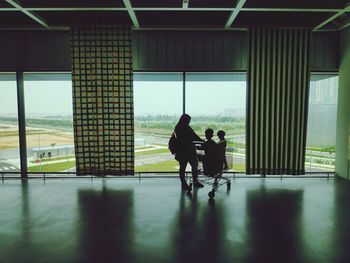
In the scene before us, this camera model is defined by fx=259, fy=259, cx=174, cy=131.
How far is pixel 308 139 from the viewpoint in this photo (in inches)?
227

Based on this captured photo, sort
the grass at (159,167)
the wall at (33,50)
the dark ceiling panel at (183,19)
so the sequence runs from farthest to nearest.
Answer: the grass at (159,167)
the wall at (33,50)
the dark ceiling panel at (183,19)

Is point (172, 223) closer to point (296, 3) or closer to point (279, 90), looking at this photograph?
point (279, 90)

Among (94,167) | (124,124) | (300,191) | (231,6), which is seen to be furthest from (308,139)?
(94,167)

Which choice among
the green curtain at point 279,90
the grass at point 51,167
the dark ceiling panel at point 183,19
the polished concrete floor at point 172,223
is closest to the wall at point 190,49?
the dark ceiling panel at point 183,19

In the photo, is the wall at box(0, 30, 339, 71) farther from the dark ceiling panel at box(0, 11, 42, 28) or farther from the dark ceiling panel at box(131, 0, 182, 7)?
the dark ceiling panel at box(131, 0, 182, 7)

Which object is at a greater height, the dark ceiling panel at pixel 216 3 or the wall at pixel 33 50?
the dark ceiling panel at pixel 216 3

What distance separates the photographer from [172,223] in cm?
340

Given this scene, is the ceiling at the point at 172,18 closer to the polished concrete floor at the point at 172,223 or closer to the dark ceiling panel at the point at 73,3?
the dark ceiling panel at the point at 73,3

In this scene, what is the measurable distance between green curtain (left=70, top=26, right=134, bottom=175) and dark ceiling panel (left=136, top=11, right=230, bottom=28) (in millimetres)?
508

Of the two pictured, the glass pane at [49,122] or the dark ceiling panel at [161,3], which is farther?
the glass pane at [49,122]

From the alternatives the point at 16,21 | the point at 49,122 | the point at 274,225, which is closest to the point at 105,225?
the point at 274,225

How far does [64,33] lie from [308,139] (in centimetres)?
582

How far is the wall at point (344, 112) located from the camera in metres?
5.38

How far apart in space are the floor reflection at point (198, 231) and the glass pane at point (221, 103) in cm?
199
